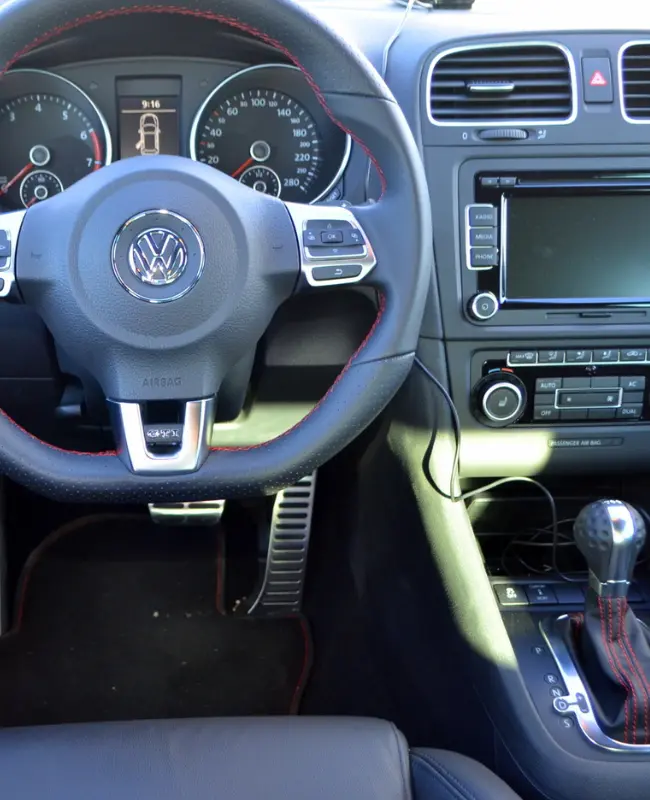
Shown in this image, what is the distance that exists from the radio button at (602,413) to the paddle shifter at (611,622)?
20 centimetres

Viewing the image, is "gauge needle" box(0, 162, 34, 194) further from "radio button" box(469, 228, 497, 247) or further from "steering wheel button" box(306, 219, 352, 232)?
"radio button" box(469, 228, 497, 247)

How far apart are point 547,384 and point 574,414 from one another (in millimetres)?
62

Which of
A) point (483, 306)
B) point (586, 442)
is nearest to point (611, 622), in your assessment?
point (586, 442)

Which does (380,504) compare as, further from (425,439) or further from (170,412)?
(170,412)

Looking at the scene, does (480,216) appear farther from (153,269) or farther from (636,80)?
(153,269)

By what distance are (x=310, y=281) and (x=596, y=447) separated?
0.56 m

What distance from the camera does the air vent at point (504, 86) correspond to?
49.7 inches

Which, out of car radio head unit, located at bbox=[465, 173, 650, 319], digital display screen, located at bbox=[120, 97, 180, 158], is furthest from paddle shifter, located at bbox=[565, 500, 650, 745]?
digital display screen, located at bbox=[120, 97, 180, 158]

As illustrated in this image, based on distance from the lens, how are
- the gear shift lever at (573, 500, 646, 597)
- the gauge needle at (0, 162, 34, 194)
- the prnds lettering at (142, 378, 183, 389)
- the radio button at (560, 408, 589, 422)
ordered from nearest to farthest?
the prnds lettering at (142, 378, 183, 389) < the gear shift lever at (573, 500, 646, 597) < the gauge needle at (0, 162, 34, 194) < the radio button at (560, 408, 589, 422)

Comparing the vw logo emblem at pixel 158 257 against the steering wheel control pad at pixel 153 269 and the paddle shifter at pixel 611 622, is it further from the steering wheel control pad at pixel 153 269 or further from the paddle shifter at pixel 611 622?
the paddle shifter at pixel 611 622

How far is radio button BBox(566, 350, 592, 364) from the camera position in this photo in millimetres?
1307

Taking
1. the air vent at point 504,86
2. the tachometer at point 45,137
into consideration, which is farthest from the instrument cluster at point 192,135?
the air vent at point 504,86

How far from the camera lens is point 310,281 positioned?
40.9 inches

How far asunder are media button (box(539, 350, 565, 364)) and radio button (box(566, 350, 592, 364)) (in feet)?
0.03
